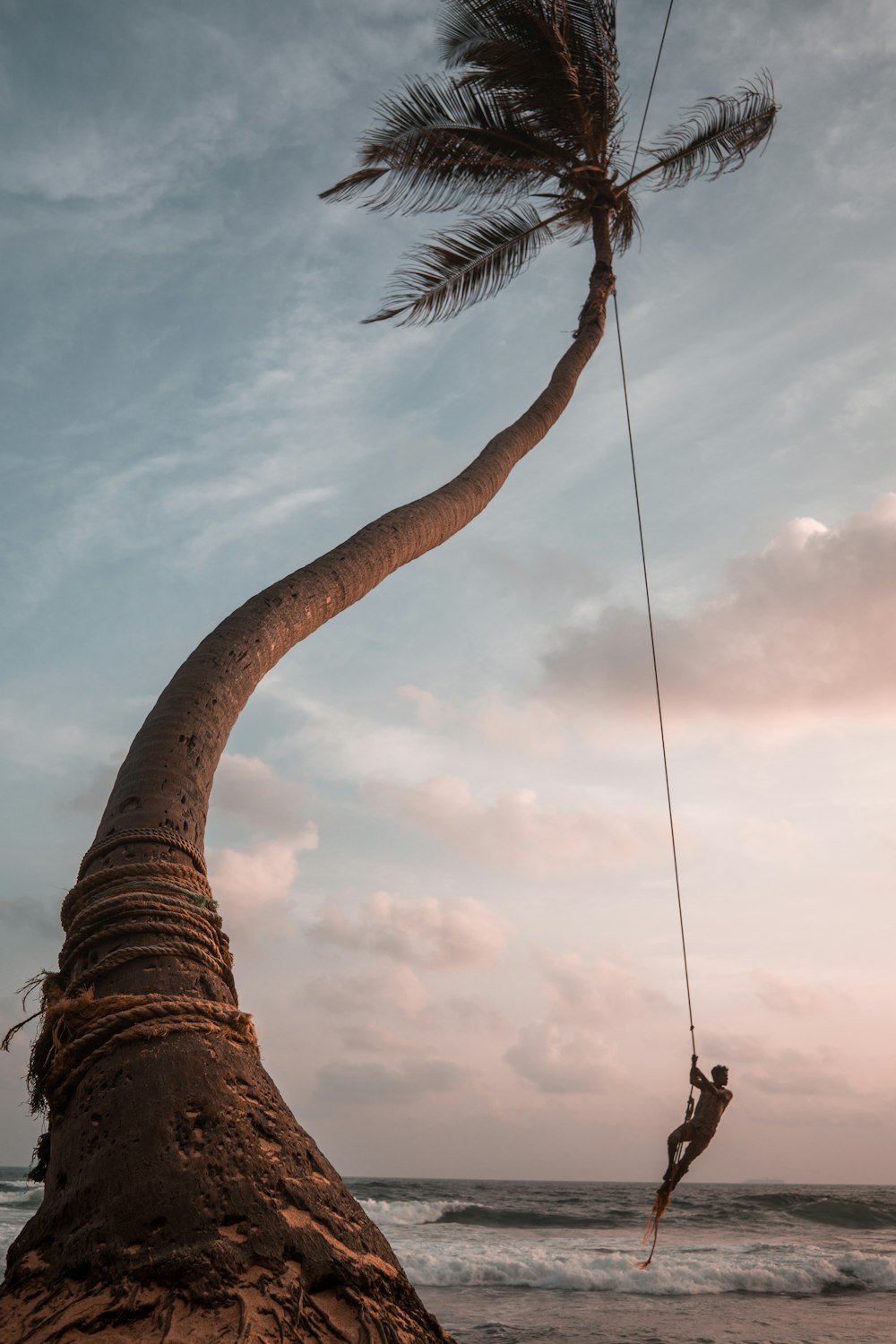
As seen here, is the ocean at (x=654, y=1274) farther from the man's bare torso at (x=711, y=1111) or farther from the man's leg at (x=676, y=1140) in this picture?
the man's bare torso at (x=711, y=1111)

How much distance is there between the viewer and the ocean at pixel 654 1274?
432 inches

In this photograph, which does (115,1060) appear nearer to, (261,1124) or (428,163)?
(261,1124)

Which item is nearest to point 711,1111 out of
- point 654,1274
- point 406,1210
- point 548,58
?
point 548,58

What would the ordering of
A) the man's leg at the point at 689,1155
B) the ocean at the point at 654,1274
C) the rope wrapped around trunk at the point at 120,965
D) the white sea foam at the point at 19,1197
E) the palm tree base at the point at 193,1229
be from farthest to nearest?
1. the white sea foam at the point at 19,1197
2. the ocean at the point at 654,1274
3. the man's leg at the point at 689,1155
4. the rope wrapped around trunk at the point at 120,965
5. the palm tree base at the point at 193,1229

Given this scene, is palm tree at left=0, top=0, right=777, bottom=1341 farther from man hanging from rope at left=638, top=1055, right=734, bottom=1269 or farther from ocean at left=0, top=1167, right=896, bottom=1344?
ocean at left=0, top=1167, right=896, bottom=1344

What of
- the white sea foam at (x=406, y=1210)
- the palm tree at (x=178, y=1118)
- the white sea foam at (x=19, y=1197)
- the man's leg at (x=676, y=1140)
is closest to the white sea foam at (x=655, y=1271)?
the white sea foam at (x=406, y=1210)

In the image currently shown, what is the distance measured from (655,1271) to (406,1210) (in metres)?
16.3

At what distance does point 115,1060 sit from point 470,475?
13.1 ft

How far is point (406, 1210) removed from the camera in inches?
1167

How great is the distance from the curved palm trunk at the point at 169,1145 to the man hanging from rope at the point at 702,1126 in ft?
9.65

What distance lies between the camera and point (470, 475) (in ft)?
18.4

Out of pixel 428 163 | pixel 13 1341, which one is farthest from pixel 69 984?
pixel 428 163

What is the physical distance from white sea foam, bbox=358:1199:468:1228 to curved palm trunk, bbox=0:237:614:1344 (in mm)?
27358

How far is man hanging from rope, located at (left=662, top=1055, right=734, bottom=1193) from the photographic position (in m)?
4.77
